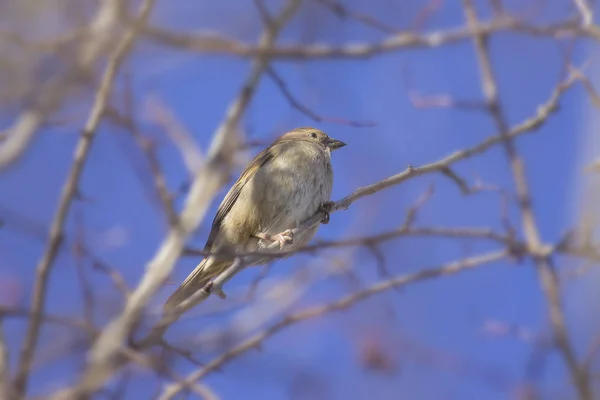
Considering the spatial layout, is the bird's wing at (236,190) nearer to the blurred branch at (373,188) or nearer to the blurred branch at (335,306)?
the blurred branch at (373,188)

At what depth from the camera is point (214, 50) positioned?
390 centimetres

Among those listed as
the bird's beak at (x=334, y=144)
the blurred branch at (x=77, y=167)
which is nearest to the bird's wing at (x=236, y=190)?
the bird's beak at (x=334, y=144)

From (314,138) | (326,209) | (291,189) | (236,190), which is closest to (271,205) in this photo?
(291,189)

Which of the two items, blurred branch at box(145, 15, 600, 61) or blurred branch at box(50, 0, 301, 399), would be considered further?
blurred branch at box(145, 15, 600, 61)

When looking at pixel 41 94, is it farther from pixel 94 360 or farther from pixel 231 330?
pixel 231 330

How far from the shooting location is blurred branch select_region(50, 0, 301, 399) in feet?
8.40

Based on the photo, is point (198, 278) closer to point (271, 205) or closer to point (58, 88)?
point (271, 205)

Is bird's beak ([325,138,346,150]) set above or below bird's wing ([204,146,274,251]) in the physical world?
above

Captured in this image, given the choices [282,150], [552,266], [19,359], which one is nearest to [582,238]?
[552,266]

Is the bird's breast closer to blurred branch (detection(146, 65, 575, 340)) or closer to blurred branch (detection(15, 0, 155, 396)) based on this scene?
blurred branch (detection(146, 65, 575, 340))

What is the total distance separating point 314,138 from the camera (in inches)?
216

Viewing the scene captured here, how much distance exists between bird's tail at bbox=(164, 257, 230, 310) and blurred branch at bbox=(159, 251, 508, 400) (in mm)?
573

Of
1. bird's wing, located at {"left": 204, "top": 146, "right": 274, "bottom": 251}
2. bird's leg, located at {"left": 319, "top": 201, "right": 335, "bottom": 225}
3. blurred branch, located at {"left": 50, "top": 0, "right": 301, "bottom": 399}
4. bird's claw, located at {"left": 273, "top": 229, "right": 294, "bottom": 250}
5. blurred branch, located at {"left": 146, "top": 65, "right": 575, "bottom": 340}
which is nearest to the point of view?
blurred branch, located at {"left": 50, "top": 0, "right": 301, "bottom": 399}

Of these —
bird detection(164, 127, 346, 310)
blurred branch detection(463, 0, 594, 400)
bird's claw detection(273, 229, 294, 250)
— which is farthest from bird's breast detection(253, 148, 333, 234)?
blurred branch detection(463, 0, 594, 400)
